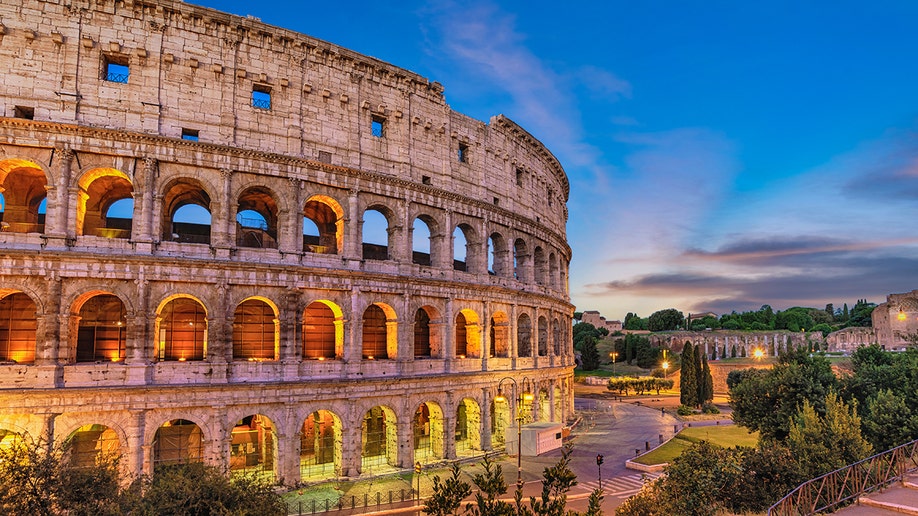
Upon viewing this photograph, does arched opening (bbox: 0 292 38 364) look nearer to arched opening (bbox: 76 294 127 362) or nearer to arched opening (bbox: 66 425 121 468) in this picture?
arched opening (bbox: 76 294 127 362)

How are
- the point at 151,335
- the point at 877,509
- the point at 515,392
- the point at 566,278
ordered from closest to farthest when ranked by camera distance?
1. the point at 877,509
2. the point at 151,335
3. the point at 515,392
4. the point at 566,278

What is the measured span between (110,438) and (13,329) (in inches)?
244

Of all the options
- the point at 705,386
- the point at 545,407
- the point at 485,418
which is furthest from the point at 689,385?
the point at 485,418

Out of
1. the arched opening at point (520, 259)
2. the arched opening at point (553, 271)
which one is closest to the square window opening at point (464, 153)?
the arched opening at point (520, 259)

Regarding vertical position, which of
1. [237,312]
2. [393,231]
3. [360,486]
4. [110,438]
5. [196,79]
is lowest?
[360,486]

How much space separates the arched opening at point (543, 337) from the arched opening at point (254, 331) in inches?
773

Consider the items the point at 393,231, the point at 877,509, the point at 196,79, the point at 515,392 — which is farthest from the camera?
the point at 515,392

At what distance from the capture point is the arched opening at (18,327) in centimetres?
2341

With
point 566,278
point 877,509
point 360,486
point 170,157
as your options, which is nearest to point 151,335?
point 170,157

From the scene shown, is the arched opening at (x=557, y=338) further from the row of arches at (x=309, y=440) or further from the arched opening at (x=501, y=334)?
the row of arches at (x=309, y=440)

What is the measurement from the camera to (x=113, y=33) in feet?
78.7

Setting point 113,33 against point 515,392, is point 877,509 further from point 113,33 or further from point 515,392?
point 113,33

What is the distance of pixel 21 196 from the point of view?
25609 mm

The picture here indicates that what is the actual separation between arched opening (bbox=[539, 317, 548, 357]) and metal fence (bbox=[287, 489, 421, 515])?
18.4m
